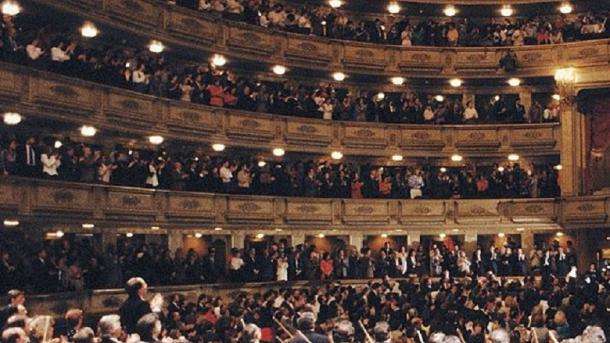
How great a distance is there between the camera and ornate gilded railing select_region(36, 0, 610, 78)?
3409 centimetres

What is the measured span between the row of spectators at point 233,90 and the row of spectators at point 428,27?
106 inches

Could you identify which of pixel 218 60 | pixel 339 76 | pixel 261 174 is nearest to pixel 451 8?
pixel 339 76

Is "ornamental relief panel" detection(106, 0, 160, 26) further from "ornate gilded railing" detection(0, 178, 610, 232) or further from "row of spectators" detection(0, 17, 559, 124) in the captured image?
"ornate gilded railing" detection(0, 178, 610, 232)

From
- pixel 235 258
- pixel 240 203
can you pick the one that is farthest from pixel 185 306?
pixel 240 203

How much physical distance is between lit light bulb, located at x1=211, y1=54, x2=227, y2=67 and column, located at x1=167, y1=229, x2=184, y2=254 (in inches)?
278

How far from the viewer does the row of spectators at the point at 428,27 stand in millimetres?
41812

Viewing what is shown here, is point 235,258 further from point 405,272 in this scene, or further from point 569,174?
point 569,174

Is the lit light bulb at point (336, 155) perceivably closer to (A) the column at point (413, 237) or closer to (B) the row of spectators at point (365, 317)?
(A) the column at point (413, 237)

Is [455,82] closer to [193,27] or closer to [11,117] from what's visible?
[193,27]

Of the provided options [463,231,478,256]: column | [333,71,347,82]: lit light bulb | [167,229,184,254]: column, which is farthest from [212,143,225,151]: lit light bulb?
[463,231,478,256]: column

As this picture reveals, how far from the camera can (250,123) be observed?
128ft

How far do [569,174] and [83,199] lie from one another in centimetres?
2233

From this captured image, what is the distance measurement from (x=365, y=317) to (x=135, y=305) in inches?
543

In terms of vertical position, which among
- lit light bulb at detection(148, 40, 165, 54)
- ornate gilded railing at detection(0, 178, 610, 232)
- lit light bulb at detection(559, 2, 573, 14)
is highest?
lit light bulb at detection(559, 2, 573, 14)
